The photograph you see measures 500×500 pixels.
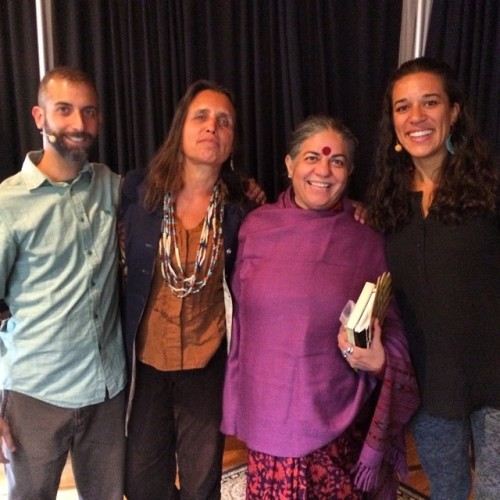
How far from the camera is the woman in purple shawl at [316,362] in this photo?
1.34 meters

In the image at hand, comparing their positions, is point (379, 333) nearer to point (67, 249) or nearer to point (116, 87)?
point (67, 249)

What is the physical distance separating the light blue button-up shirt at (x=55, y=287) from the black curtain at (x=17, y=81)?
2.59ft

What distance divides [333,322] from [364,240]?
10.2 inches

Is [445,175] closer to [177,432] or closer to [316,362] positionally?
[316,362]

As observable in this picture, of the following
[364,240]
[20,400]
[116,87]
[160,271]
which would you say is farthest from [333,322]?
[116,87]

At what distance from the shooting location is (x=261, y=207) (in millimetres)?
1585

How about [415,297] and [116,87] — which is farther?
[116,87]

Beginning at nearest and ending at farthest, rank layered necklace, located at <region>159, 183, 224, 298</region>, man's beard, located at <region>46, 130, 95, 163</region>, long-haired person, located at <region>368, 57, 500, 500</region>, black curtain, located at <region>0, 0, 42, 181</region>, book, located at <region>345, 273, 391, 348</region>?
book, located at <region>345, 273, 391, 348</region>
long-haired person, located at <region>368, 57, 500, 500</region>
man's beard, located at <region>46, 130, 95, 163</region>
layered necklace, located at <region>159, 183, 224, 298</region>
black curtain, located at <region>0, 0, 42, 181</region>

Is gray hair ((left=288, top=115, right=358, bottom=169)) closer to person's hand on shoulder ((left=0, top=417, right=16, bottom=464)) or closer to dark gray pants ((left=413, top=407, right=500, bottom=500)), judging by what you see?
dark gray pants ((left=413, top=407, right=500, bottom=500))

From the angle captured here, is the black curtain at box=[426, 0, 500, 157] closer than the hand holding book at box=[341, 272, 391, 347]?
No

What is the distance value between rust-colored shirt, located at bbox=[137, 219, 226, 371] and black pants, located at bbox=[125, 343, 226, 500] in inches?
2.3

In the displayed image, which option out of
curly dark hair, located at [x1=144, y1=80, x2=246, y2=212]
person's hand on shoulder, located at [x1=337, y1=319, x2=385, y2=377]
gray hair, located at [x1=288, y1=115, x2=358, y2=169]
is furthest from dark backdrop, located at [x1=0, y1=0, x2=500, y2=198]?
person's hand on shoulder, located at [x1=337, y1=319, x2=385, y2=377]

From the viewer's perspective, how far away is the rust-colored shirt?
1.54 m

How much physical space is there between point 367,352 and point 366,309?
5.5 inches
